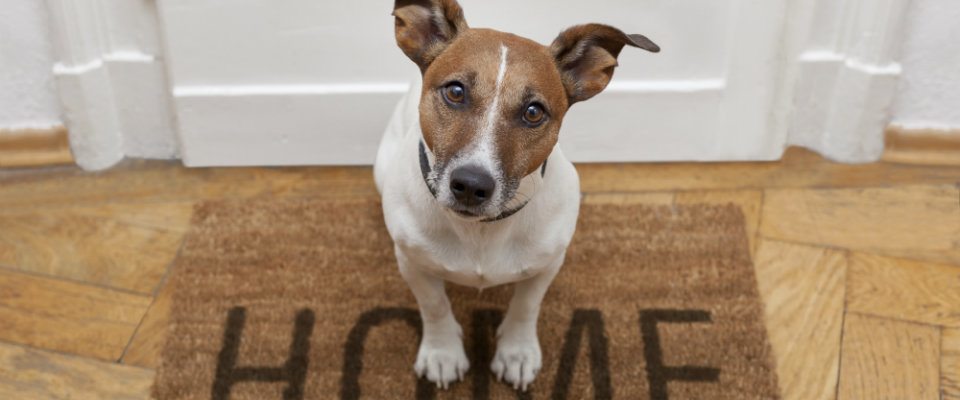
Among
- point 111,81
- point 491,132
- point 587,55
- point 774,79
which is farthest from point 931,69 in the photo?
point 111,81

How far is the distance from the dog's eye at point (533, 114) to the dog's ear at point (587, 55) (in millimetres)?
127

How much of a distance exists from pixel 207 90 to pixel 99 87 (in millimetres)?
297

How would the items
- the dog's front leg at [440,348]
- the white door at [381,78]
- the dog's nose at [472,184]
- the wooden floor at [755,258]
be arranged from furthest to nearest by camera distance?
the white door at [381,78] < the wooden floor at [755,258] < the dog's front leg at [440,348] < the dog's nose at [472,184]

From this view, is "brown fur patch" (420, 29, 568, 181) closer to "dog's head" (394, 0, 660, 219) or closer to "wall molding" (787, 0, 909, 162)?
"dog's head" (394, 0, 660, 219)

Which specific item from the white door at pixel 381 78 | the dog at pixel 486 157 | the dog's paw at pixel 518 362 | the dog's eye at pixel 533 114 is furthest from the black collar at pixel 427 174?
the white door at pixel 381 78

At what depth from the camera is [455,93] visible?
1.58 m

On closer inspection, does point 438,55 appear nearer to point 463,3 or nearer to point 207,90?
point 463,3

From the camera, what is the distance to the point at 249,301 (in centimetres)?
226

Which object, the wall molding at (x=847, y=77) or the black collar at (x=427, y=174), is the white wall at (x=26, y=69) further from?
the wall molding at (x=847, y=77)

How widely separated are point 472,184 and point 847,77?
4.91 feet

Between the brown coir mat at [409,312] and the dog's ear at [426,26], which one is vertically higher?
the dog's ear at [426,26]

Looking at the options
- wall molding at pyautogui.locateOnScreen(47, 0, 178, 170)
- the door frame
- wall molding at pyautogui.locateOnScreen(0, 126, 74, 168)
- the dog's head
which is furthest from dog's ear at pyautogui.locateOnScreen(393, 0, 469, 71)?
wall molding at pyautogui.locateOnScreen(0, 126, 74, 168)

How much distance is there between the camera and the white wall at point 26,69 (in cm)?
244

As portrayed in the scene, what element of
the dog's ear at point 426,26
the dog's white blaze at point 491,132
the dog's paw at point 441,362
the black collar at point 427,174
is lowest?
the dog's paw at point 441,362
